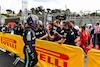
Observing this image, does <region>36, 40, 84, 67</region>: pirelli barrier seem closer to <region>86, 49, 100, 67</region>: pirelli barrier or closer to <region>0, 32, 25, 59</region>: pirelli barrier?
<region>86, 49, 100, 67</region>: pirelli barrier

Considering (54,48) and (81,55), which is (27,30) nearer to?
(54,48)

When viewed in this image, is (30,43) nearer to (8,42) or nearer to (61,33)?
(61,33)

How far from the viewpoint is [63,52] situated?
3193mm

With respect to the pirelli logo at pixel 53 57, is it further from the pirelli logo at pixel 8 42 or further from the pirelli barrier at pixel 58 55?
the pirelli logo at pixel 8 42

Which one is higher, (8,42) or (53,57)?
(8,42)

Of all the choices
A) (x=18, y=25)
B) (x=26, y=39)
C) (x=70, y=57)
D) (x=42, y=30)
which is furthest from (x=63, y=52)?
(x=18, y=25)

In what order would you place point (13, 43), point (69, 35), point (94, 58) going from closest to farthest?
point (94, 58)
point (69, 35)
point (13, 43)

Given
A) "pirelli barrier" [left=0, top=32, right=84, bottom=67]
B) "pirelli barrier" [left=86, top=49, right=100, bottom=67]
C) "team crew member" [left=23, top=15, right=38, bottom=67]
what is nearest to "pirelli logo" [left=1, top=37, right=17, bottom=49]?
"pirelli barrier" [left=0, top=32, right=84, bottom=67]

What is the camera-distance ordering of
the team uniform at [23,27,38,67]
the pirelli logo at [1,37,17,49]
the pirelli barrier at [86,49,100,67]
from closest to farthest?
1. the pirelli barrier at [86,49,100,67]
2. the team uniform at [23,27,38,67]
3. the pirelli logo at [1,37,17,49]

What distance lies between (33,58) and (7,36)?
3468 mm

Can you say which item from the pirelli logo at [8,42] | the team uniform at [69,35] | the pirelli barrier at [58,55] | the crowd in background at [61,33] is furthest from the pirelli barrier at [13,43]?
the team uniform at [69,35]

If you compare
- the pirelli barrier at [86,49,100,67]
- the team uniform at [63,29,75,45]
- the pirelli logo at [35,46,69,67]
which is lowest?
the pirelli logo at [35,46,69,67]

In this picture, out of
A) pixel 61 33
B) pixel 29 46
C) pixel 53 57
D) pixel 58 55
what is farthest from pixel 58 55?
pixel 61 33

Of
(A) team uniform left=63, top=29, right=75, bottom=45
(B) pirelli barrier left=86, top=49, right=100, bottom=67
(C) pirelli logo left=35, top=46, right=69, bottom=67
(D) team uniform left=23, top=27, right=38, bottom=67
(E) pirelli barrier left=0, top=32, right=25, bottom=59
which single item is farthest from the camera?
(E) pirelli barrier left=0, top=32, right=25, bottom=59
